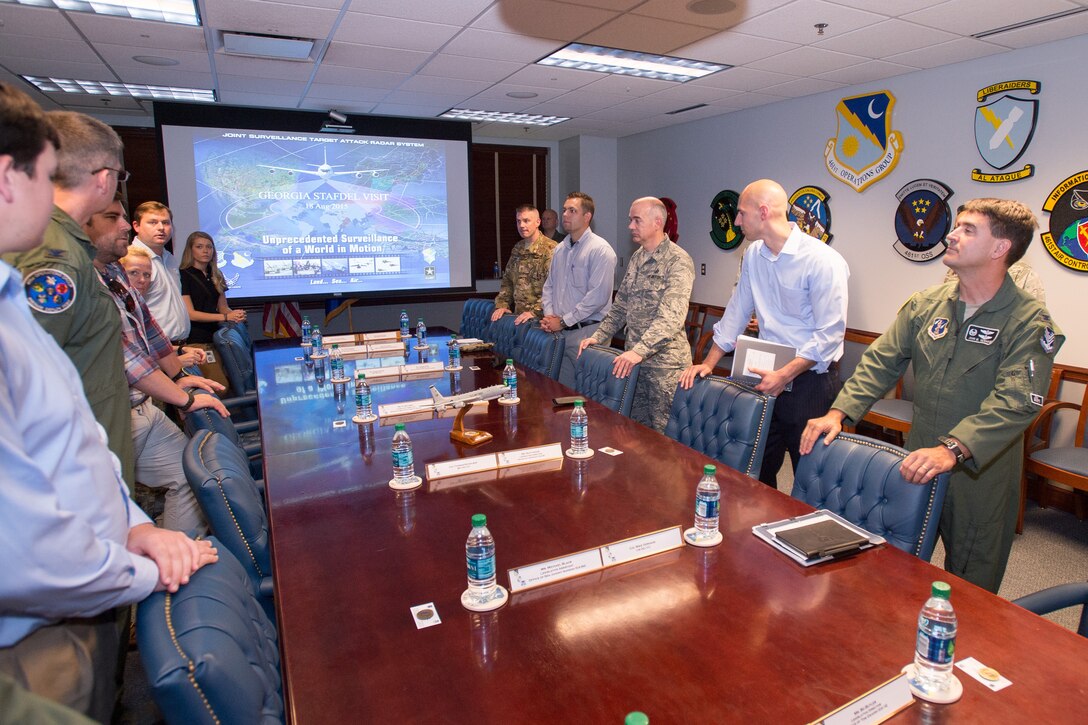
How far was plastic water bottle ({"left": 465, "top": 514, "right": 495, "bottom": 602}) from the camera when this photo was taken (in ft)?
4.18

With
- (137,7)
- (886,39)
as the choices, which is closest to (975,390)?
(886,39)

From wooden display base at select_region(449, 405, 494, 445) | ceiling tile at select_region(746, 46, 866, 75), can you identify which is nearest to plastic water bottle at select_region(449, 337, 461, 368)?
wooden display base at select_region(449, 405, 494, 445)

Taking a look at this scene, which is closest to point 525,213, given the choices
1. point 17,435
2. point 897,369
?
point 897,369

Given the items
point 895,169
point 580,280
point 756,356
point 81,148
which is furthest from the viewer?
point 895,169

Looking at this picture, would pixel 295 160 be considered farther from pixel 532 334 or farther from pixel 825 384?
pixel 825 384

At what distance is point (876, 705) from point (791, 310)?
2.22m

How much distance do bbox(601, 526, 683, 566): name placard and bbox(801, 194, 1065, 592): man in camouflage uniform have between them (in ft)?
2.34

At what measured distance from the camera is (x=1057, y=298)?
3992mm

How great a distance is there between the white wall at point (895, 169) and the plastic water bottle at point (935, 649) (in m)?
3.90

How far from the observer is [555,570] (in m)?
1.37

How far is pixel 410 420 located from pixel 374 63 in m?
3.19

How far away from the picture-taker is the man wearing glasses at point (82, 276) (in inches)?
71.9

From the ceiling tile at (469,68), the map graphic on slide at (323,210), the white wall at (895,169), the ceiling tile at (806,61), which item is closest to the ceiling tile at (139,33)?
the ceiling tile at (469,68)

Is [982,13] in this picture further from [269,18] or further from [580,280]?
[269,18]
